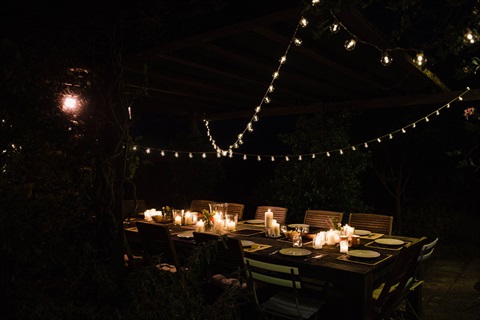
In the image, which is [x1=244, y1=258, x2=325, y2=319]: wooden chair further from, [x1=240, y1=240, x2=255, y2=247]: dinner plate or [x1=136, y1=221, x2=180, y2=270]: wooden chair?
[x1=136, y1=221, x2=180, y2=270]: wooden chair

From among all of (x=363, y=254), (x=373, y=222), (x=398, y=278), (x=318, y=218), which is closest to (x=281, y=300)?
(x=363, y=254)

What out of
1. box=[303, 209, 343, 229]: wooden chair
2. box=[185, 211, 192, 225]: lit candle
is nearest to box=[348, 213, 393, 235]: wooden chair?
box=[303, 209, 343, 229]: wooden chair

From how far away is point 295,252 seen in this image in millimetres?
3041

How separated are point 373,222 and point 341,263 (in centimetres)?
152

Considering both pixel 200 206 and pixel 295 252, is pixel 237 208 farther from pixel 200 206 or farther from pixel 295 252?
pixel 295 252

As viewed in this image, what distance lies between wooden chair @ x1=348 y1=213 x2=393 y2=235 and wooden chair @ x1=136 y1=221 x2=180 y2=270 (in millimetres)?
2036

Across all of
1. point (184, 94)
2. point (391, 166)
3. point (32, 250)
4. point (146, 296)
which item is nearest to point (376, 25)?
point (146, 296)

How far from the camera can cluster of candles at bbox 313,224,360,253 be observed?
3.09 metres

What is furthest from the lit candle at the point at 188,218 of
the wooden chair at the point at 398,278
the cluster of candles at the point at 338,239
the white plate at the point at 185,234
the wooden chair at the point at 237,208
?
the wooden chair at the point at 398,278

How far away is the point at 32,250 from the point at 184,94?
3785 mm

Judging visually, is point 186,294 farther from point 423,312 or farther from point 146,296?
point 423,312

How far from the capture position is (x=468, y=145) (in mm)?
6707

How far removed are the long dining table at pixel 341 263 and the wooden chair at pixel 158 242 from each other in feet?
0.53

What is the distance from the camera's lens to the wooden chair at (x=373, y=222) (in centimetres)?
404
